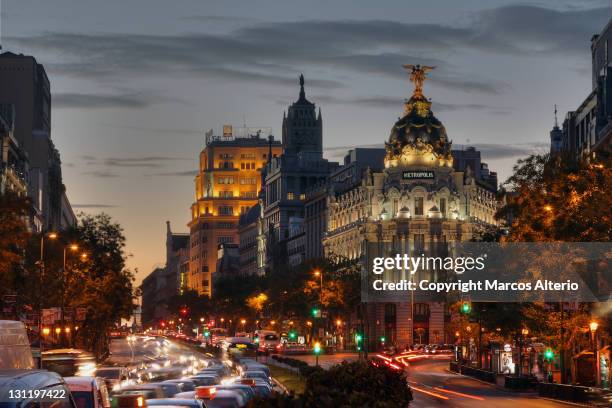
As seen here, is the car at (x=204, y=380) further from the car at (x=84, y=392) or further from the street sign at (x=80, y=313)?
the street sign at (x=80, y=313)

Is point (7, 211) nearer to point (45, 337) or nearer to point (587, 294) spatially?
point (587, 294)

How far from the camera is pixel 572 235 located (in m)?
74.7

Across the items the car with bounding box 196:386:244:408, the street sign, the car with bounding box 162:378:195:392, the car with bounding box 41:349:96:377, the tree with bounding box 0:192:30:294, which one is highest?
the tree with bounding box 0:192:30:294

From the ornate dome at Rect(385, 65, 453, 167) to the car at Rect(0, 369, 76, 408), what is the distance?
17575cm

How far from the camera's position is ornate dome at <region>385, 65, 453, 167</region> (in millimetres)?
194250

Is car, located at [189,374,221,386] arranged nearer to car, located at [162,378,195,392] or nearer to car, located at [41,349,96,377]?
car, located at [162,378,195,392]

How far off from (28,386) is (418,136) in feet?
583

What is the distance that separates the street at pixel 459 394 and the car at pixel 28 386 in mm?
48055

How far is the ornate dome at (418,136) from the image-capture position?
637ft

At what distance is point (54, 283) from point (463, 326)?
3602 centimetres

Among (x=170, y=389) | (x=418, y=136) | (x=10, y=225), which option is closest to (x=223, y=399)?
(x=170, y=389)

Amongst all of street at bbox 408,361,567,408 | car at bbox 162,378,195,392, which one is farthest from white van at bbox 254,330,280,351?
car at bbox 162,378,195,392

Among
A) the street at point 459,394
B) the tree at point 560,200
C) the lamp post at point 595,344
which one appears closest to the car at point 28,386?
the street at point 459,394

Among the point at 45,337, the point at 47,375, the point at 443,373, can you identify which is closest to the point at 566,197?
the point at 443,373
